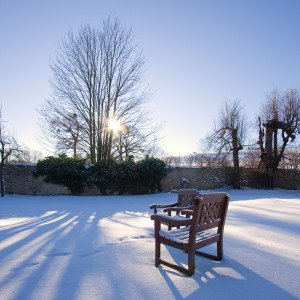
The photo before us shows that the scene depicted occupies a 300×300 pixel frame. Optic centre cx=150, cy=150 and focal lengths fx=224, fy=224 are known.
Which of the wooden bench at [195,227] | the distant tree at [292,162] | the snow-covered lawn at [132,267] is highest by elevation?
the distant tree at [292,162]

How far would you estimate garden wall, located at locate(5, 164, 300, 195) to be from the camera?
12.6 metres

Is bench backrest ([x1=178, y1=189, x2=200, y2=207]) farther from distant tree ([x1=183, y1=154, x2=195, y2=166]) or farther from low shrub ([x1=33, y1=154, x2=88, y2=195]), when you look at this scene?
distant tree ([x1=183, y1=154, x2=195, y2=166])

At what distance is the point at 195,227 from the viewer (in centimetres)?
253

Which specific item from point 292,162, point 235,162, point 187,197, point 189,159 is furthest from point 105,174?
point 189,159

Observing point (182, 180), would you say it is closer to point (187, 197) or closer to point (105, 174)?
point (105, 174)

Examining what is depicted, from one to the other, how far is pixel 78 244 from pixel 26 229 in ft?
5.63

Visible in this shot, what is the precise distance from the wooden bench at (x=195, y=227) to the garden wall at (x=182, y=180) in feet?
34.5

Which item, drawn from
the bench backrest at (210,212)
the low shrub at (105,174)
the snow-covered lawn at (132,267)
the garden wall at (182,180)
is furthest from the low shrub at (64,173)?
the bench backrest at (210,212)

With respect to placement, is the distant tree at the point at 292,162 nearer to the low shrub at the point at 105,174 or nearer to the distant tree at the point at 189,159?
the low shrub at the point at 105,174

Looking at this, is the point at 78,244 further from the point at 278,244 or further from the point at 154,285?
the point at 278,244

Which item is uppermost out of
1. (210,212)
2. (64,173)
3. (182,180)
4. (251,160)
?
(251,160)

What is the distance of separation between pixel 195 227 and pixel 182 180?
39.4 feet

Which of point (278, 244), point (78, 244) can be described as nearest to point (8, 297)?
point (78, 244)

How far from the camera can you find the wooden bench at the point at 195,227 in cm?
253
